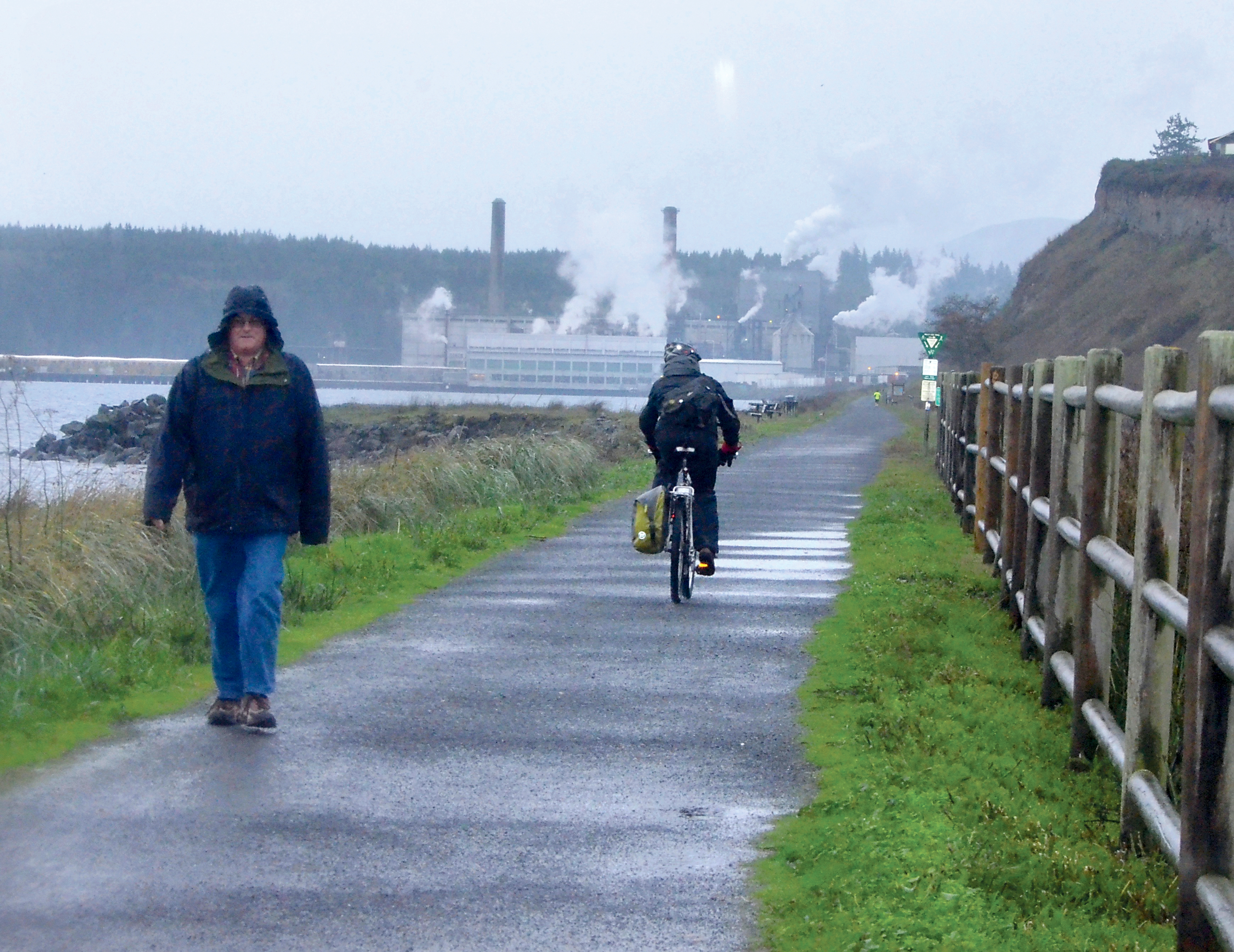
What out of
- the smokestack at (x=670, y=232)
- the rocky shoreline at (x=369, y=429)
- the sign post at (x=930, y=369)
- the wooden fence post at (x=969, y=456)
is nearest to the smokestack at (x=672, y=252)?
the smokestack at (x=670, y=232)

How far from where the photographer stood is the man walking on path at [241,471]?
6.75 metres

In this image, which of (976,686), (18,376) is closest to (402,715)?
(976,686)

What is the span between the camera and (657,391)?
11.2 metres

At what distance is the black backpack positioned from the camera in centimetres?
1094

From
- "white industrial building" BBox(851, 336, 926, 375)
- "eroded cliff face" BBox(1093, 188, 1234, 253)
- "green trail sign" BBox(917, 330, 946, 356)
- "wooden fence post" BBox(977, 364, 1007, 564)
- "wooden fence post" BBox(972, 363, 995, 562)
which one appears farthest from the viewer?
"white industrial building" BBox(851, 336, 926, 375)

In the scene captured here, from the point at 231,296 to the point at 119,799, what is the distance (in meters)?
2.28

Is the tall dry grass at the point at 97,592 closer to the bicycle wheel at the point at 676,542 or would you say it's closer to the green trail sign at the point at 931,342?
the bicycle wheel at the point at 676,542

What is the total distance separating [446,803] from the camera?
18.6 feet

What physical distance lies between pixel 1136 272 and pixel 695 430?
69.8 m

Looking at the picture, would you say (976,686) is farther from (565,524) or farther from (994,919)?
(565,524)

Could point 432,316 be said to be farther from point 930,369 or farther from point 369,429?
point 930,369

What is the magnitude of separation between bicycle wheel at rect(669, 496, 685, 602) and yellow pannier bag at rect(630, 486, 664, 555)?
0.07 meters

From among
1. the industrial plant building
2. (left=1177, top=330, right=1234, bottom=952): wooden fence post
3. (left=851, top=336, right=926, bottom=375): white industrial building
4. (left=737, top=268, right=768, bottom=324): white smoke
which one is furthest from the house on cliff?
(left=1177, top=330, right=1234, bottom=952): wooden fence post

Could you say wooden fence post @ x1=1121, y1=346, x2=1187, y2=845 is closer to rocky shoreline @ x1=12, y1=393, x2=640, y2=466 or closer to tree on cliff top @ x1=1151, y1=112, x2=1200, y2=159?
rocky shoreline @ x1=12, y1=393, x2=640, y2=466
